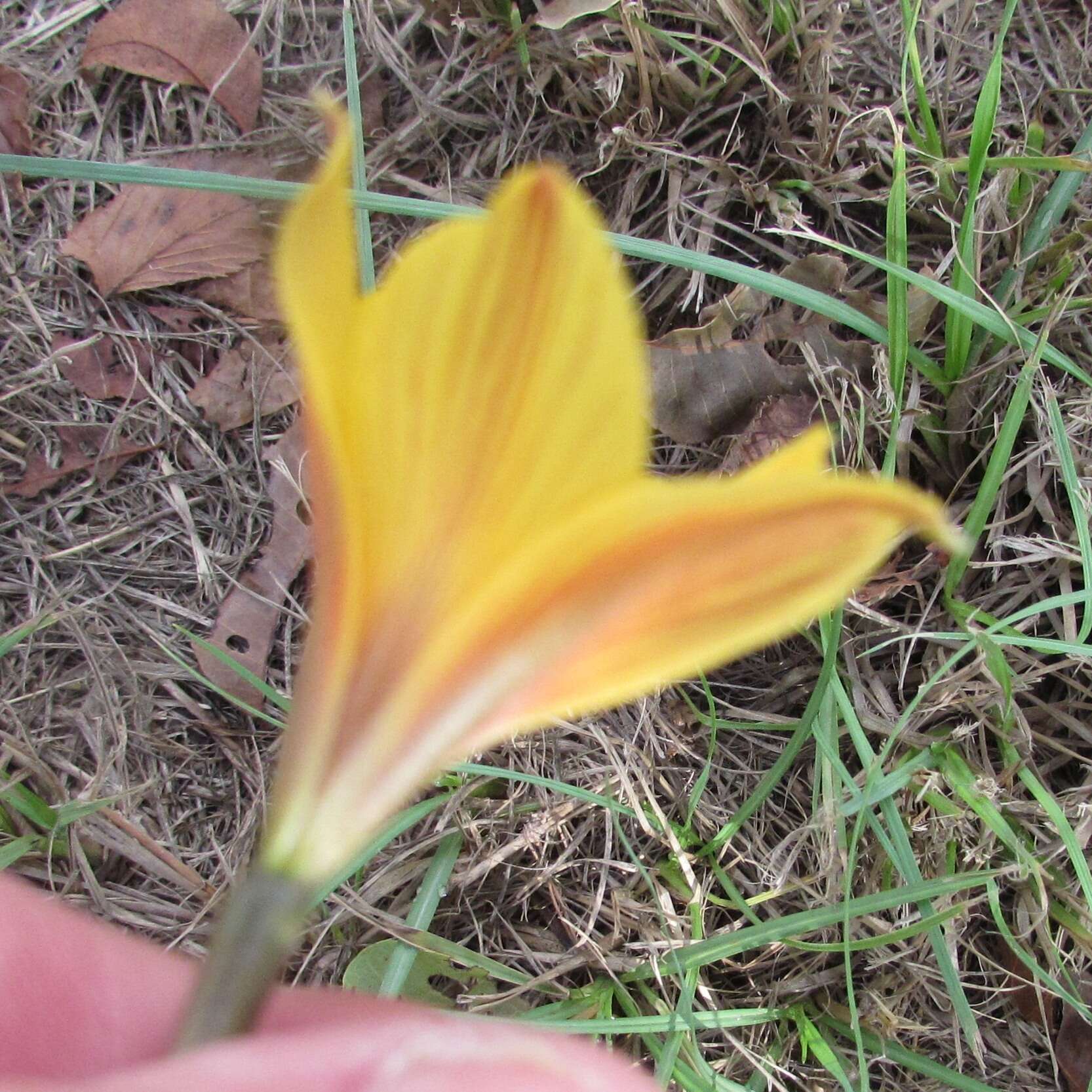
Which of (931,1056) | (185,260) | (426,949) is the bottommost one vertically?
(931,1056)

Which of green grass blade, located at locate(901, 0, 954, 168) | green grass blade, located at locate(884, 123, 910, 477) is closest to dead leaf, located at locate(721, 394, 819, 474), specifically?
green grass blade, located at locate(884, 123, 910, 477)

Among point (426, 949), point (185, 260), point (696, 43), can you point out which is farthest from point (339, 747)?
point (696, 43)

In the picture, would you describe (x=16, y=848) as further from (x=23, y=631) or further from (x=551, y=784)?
(x=551, y=784)

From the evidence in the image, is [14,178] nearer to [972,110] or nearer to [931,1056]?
[972,110]

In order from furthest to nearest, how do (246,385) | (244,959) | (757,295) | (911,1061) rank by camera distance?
(246,385)
(757,295)
(911,1061)
(244,959)

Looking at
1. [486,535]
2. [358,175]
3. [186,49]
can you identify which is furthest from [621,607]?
[186,49]

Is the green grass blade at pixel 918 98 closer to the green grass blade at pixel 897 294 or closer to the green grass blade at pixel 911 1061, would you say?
the green grass blade at pixel 897 294
